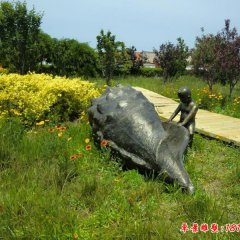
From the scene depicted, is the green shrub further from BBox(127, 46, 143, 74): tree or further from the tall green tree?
the tall green tree

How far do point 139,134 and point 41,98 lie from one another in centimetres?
321

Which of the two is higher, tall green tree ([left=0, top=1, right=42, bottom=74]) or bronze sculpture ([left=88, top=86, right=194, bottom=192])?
tall green tree ([left=0, top=1, right=42, bottom=74])

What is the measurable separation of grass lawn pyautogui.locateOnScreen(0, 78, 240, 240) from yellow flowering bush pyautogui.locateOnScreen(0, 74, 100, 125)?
4.94 ft

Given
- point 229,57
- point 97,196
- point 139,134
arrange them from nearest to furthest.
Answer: point 97,196, point 139,134, point 229,57

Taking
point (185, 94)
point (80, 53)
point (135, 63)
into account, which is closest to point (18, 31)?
point (80, 53)

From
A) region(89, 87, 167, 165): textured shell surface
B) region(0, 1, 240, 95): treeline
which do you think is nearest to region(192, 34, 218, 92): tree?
region(0, 1, 240, 95): treeline

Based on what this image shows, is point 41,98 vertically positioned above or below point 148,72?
above

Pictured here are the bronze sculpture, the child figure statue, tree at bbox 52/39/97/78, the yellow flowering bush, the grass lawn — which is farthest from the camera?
tree at bbox 52/39/97/78

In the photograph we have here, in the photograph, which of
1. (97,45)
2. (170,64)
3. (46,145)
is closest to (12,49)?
(97,45)

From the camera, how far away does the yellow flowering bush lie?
699 centimetres

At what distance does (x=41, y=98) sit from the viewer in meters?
7.26

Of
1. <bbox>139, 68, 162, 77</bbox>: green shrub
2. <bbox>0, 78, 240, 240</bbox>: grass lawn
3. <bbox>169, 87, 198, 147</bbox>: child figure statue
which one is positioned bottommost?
<bbox>0, 78, 240, 240</bbox>: grass lawn

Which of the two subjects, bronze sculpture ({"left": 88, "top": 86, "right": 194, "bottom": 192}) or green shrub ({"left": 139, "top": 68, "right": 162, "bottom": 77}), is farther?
green shrub ({"left": 139, "top": 68, "right": 162, "bottom": 77})

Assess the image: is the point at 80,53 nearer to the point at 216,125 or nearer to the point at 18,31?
the point at 18,31
